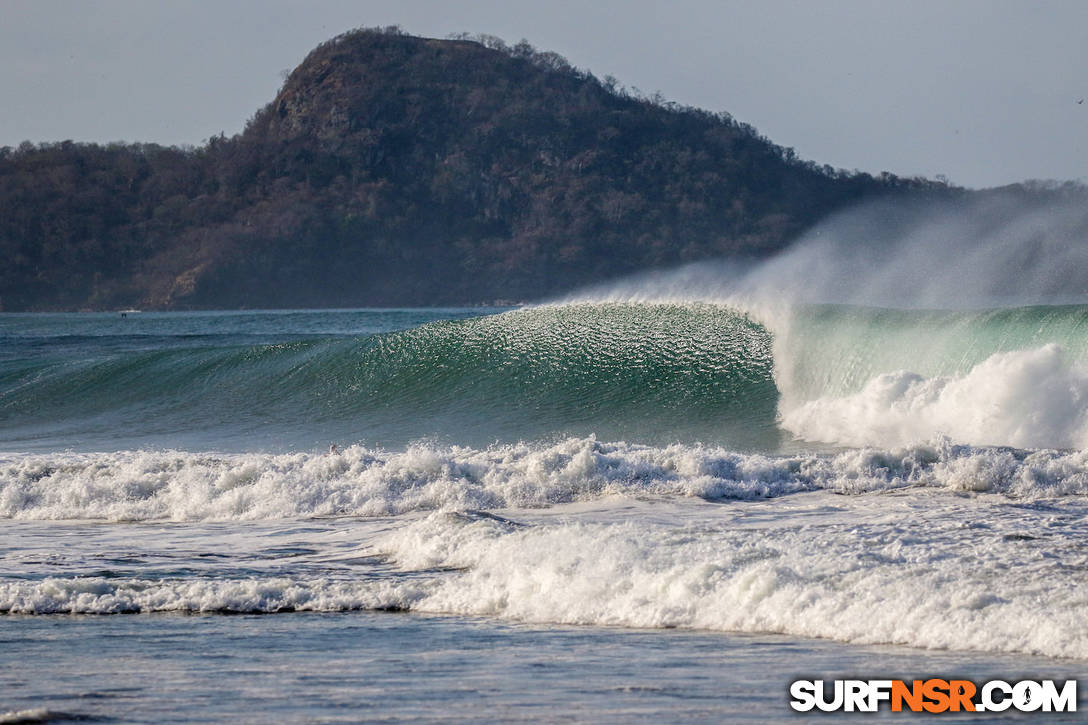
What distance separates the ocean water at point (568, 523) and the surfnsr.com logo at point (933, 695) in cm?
18

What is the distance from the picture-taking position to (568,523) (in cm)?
1193

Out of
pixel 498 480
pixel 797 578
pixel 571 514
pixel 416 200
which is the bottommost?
pixel 571 514

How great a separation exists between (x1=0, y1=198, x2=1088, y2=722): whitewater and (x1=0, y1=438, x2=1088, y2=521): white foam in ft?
0.14

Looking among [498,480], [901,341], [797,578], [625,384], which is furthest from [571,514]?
[625,384]

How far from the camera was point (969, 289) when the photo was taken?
3095cm

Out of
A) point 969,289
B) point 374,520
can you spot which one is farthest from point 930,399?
point 969,289

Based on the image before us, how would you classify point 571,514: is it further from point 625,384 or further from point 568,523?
point 625,384

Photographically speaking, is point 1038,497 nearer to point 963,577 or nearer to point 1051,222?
point 963,577

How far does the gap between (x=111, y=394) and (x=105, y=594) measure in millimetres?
18310

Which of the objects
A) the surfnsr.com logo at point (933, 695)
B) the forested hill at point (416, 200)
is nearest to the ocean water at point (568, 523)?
the surfnsr.com logo at point (933, 695)

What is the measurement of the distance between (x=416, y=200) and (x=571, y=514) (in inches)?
4331

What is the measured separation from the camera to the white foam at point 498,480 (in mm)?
13070

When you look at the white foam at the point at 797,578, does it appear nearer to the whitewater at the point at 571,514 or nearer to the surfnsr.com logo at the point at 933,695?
the whitewater at the point at 571,514

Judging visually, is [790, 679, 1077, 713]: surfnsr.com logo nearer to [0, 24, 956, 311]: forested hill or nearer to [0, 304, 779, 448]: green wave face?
[0, 304, 779, 448]: green wave face
